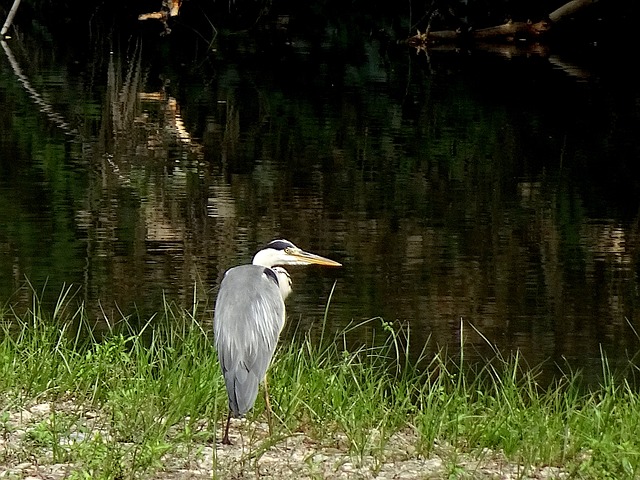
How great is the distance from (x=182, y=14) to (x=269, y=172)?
1922 cm

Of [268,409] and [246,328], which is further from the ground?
[246,328]

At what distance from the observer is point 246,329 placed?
4.42 meters

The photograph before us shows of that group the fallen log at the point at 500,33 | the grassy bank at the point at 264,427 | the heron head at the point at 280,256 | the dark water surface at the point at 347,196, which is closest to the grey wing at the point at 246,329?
the grassy bank at the point at 264,427

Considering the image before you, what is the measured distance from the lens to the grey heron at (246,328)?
13.9 feet

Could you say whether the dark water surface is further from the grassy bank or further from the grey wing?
the grey wing

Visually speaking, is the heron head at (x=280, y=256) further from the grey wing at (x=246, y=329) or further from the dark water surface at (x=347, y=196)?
the dark water surface at (x=347, y=196)

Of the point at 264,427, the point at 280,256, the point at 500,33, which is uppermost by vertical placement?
the point at 500,33

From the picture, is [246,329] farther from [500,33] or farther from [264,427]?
[500,33]

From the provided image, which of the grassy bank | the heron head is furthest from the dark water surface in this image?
the grassy bank

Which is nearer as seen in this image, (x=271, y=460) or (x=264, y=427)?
(x=271, y=460)

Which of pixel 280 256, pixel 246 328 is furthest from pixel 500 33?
pixel 246 328

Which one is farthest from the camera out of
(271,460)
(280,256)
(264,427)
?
(280,256)

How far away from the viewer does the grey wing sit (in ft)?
13.9

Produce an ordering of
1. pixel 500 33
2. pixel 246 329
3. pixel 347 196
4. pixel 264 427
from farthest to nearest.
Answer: pixel 500 33
pixel 347 196
pixel 264 427
pixel 246 329
